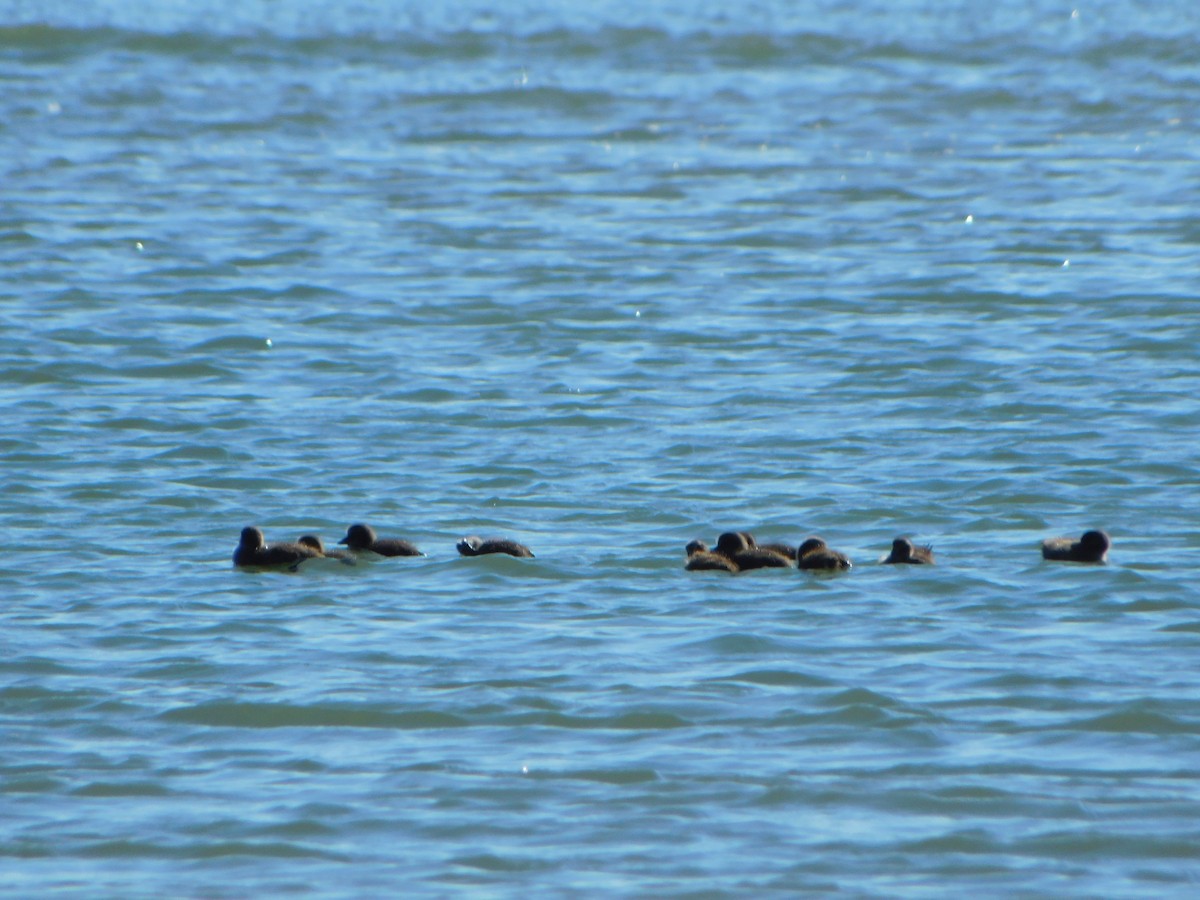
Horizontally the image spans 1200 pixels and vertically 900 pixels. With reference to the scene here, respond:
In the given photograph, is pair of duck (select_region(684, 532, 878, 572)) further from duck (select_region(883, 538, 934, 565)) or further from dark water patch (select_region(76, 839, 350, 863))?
dark water patch (select_region(76, 839, 350, 863))

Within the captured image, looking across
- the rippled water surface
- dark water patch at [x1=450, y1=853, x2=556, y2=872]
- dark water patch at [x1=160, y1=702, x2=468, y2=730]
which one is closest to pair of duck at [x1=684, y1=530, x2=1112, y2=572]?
the rippled water surface

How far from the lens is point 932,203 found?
78.1 ft

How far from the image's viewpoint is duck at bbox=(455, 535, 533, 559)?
11.1 m

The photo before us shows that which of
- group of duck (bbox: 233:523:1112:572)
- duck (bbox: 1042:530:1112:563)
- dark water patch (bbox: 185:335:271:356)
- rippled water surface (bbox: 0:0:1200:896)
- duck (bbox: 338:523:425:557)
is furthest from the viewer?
dark water patch (bbox: 185:335:271:356)

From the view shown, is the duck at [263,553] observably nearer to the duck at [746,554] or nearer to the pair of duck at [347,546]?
the pair of duck at [347,546]

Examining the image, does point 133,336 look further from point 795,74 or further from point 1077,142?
point 795,74

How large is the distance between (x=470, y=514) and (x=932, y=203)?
41.6ft

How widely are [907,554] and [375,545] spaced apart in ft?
9.34

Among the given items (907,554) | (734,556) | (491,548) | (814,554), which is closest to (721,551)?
(734,556)

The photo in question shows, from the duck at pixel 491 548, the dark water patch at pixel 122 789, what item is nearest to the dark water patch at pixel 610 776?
the dark water patch at pixel 122 789

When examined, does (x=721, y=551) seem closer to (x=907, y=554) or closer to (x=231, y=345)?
(x=907, y=554)

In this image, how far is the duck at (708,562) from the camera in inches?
426

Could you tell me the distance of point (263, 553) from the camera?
1105cm

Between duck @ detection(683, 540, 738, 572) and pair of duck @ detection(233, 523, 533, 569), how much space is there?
88 centimetres
